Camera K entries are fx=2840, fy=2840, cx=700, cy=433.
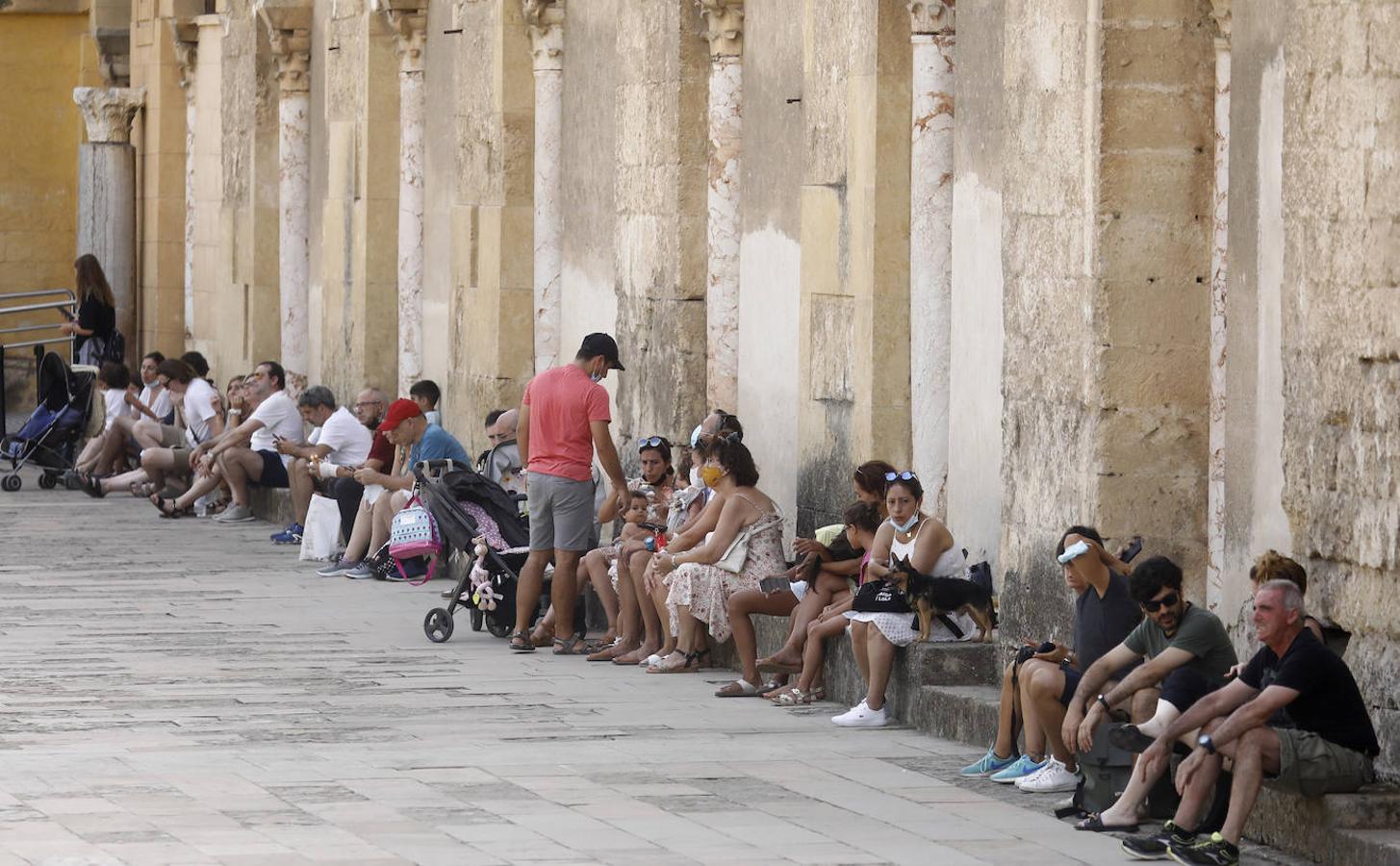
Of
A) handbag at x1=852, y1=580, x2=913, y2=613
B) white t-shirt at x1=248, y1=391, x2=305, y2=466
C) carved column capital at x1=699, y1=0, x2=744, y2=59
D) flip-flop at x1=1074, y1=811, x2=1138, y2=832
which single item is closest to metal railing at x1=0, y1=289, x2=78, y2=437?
white t-shirt at x1=248, y1=391, x2=305, y2=466

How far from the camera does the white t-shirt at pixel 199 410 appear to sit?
21.1m

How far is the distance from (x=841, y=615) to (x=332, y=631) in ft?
11.4

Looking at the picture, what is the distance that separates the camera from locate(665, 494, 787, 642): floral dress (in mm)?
12203

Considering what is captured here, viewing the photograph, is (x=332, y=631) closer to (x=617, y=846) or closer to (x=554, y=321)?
(x=554, y=321)

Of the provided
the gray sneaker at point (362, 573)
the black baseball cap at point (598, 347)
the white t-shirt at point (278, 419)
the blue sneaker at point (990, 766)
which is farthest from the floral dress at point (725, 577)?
the white t-shirt at point (278, 419)

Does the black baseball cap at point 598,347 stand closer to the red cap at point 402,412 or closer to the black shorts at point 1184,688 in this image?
the red cap at point 402,412

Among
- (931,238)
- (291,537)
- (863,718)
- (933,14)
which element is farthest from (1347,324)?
(291,537)

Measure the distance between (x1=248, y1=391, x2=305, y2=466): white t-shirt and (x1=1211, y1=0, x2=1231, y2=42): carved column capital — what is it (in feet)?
34.3

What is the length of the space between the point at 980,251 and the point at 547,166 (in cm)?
Result: 597

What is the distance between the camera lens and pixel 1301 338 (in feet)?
30.1

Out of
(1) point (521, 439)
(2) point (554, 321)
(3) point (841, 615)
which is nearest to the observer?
(3) point (841, 615)

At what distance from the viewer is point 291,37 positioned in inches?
883

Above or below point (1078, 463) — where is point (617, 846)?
below

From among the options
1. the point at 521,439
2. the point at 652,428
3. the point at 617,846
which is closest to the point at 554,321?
the point at 652,428
